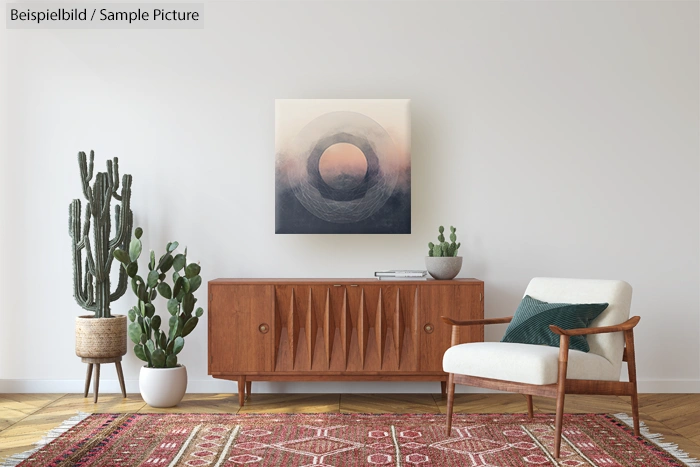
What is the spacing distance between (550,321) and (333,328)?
1339 millimetres

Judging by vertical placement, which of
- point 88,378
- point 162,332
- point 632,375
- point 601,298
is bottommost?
point 88,378

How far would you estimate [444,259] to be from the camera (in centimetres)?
442

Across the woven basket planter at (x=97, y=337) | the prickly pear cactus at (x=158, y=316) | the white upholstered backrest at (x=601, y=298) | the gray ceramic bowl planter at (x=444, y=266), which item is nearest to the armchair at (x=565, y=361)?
the white upholstered backrest at (x=601, y=298)

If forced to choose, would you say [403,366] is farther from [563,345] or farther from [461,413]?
[563,345]

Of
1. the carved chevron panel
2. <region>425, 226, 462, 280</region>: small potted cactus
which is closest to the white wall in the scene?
<region>425, 226, 462, 280</region>: small potted cactus

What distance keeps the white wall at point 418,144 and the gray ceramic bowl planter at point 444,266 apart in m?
0.38

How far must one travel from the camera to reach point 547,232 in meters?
4.82

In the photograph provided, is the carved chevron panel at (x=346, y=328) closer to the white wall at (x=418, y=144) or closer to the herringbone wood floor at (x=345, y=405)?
the herringbone wood floor at (x=345, y=405)

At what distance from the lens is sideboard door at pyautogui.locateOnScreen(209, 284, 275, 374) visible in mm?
4332

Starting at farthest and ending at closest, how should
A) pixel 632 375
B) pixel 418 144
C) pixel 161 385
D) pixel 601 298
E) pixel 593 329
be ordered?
pixel 418 144, pixel 161 385, pixel 601 298, pixel 632 375, pixel 593 329

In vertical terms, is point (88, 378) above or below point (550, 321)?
below

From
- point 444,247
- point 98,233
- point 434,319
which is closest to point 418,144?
point 444,247

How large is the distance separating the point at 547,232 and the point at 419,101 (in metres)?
1.24

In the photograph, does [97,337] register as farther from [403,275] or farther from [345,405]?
[403,275]
